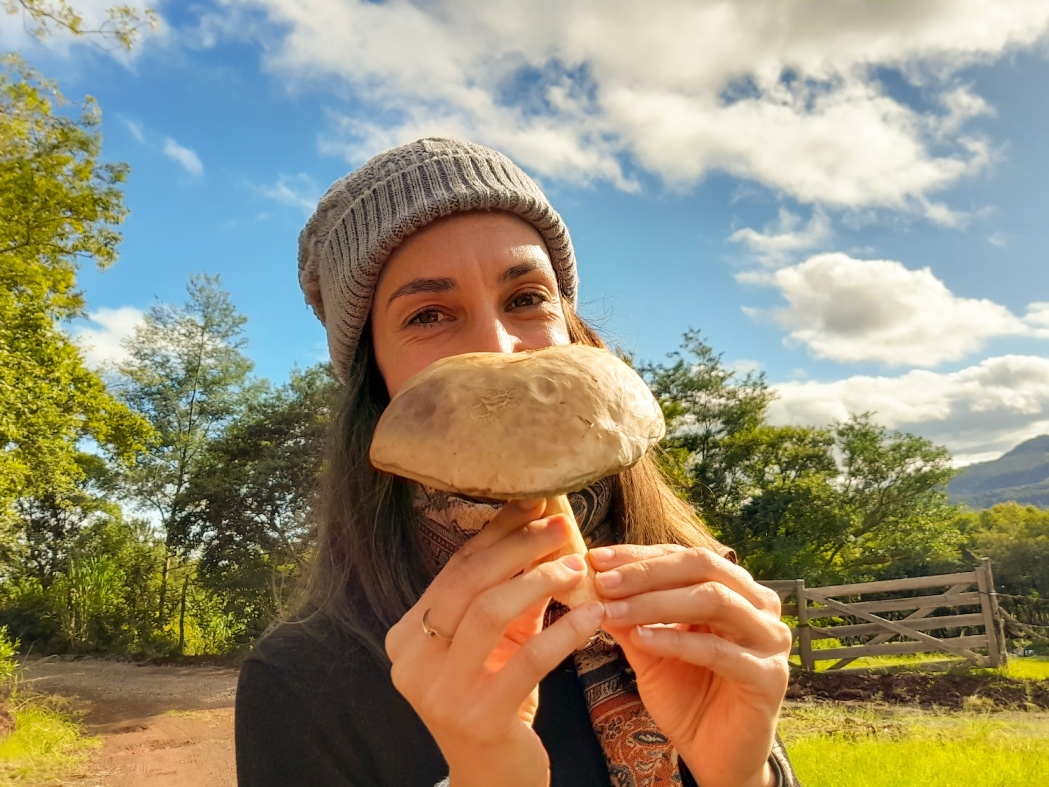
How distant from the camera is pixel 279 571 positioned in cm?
Answer: 1808

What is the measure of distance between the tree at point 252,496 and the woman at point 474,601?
17.7 meters

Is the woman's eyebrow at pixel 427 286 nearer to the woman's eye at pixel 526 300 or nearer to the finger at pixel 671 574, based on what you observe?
the woman's eye at pixel 526 300

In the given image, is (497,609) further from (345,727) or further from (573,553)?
(345,727)

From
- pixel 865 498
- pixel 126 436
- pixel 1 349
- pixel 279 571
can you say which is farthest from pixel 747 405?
pixel 1 349

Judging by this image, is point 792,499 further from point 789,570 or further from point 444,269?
point 444,269

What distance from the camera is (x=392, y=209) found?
6.46ft

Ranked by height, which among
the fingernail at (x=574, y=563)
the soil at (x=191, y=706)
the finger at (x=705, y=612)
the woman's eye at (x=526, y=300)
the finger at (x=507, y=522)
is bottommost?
the soil at (x=191, y=706)

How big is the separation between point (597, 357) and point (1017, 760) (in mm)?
5519

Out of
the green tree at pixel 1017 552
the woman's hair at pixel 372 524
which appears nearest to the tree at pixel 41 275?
the woman's hair at pixel 372 524

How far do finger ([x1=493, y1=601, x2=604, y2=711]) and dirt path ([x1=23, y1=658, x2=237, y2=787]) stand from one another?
890cm

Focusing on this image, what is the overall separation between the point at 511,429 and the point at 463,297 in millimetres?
781

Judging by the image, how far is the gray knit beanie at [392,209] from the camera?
1941mm

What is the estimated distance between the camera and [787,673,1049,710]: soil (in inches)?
378

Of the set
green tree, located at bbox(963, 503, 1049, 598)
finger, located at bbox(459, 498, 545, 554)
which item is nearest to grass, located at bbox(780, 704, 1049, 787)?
finger, located at bbox(459, 498, 545, 554)
